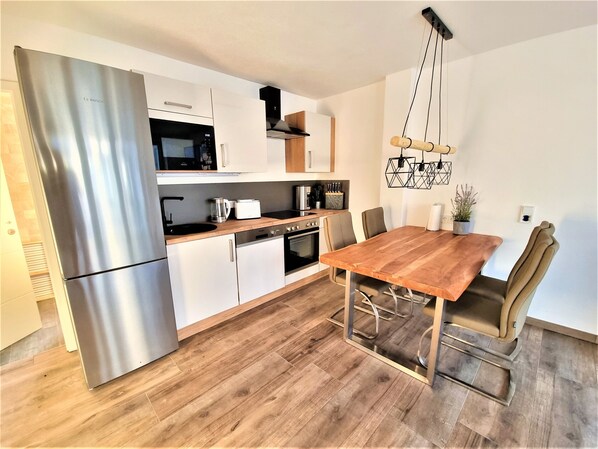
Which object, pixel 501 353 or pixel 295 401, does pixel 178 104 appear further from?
pixel 501 353

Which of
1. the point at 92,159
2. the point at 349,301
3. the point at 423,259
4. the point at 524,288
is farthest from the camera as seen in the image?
the point at 349,301

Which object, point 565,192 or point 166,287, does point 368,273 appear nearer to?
point 166,287

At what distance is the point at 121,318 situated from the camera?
5.65 ft

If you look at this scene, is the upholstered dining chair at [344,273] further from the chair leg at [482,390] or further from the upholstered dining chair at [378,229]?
the chair leg at [482,390]

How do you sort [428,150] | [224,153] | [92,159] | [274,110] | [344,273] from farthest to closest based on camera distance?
[274,110] → [224,153] → [344,273] → [428,150] → [92,159]

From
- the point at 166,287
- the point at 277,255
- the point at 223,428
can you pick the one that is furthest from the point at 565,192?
the point at 166,287

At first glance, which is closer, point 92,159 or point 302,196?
point 92,159

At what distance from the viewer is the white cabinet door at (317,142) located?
3.18m

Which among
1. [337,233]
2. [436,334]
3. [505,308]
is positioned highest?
[337,233]

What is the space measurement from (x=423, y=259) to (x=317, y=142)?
6.91 ft

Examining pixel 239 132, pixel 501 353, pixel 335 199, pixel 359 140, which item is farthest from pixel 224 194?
pixel 501 353

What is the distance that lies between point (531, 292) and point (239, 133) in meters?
2.50

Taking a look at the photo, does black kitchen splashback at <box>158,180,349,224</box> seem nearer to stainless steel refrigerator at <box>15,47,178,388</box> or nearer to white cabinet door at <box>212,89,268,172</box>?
white cabinet door at <box>212,89,268,172</box>

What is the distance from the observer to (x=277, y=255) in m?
2.74
